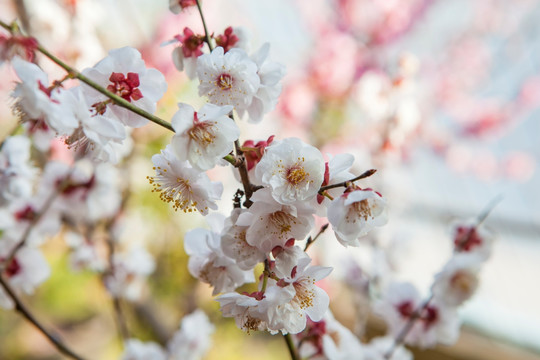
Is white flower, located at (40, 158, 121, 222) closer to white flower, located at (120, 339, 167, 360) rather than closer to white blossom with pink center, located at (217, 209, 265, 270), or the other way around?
white flower, located at (120, 339, 167, 360)

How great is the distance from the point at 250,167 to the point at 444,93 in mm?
3143

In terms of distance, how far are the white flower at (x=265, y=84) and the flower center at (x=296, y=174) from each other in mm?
94

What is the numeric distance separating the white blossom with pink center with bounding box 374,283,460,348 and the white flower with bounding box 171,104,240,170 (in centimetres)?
52

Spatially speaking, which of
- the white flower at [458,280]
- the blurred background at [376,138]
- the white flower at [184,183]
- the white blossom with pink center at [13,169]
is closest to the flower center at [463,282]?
the white flower at [458,280]

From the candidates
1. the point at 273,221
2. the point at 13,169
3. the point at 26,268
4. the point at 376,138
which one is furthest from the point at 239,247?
the point at 376,138

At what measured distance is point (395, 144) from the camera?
1252 mm

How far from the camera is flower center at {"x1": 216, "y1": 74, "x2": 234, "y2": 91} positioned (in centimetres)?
39

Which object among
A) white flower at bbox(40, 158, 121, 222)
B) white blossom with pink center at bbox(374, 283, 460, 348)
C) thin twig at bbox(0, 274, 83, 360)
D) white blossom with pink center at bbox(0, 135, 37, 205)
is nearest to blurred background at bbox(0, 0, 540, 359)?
white blossom with pink center at bbox(374, 283, 460, 348)

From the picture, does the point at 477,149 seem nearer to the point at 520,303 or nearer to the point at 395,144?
the point at 520,303

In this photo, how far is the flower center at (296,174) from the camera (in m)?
0.35

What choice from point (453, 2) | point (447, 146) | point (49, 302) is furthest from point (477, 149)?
point (49, 302)

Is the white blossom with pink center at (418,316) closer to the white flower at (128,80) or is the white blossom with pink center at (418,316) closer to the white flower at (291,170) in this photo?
the white flower at (291,170)

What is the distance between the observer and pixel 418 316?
2.24 ft

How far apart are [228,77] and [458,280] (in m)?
0.51
